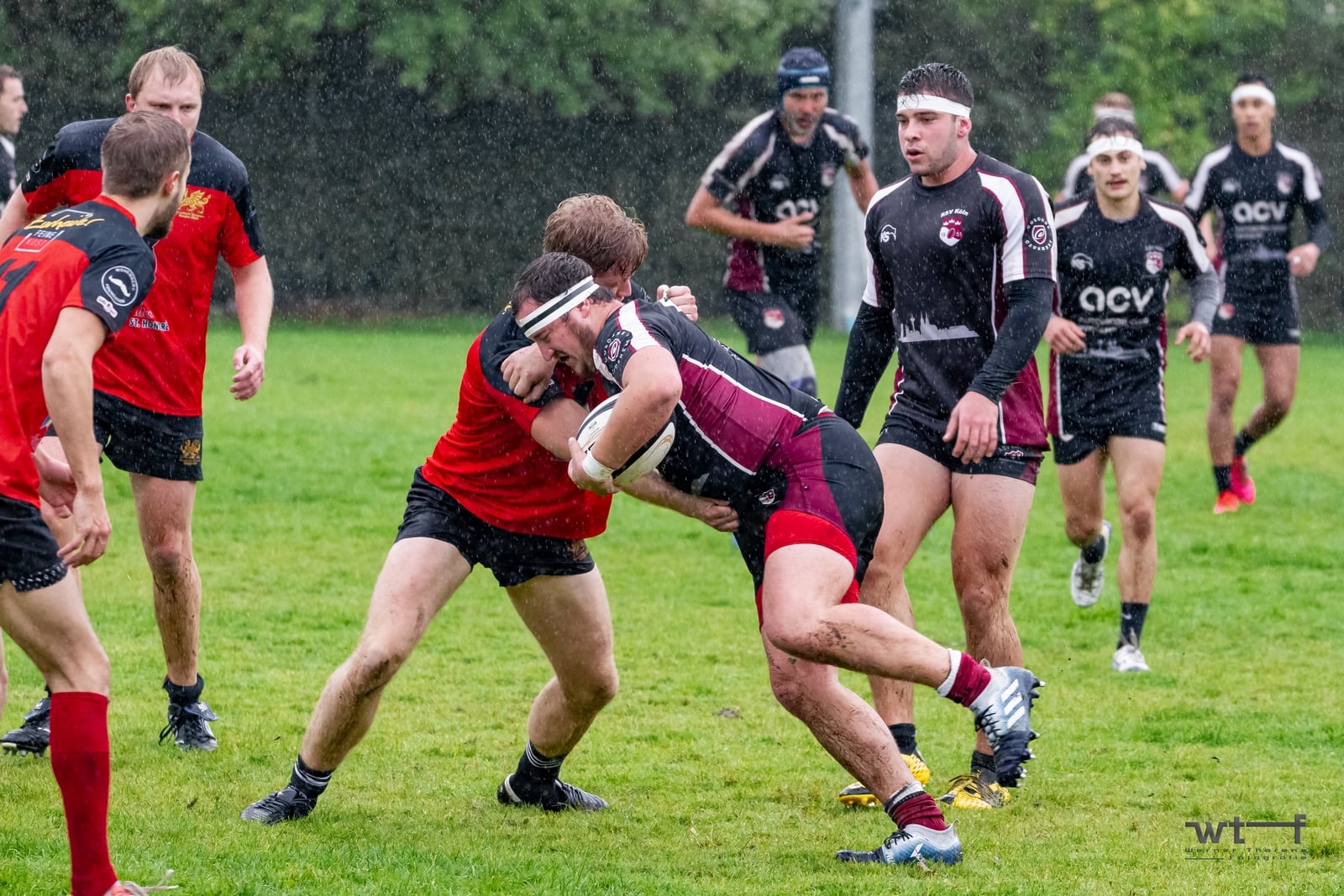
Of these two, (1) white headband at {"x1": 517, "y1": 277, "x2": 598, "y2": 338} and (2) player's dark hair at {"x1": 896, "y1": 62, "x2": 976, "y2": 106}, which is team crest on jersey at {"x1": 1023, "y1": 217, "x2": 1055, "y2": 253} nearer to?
(2) player's dark hair at {"x1": 896, "y1": 62, "x2": 976, "y2": 106}

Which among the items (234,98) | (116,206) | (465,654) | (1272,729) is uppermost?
(234,98)

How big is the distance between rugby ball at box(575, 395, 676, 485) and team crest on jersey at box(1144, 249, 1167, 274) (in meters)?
3.88

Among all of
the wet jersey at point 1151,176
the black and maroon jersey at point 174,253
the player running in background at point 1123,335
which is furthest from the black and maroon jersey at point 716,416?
the wet jersey at point 1151,176

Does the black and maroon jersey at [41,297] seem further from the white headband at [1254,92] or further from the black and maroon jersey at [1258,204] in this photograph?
the white headband at [1254,92]

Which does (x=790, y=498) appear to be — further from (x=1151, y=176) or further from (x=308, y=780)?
(x=1151, y=176)

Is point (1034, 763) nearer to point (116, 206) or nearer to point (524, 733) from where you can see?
point (524, 733)

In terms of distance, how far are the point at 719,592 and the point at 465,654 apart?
6.54ft

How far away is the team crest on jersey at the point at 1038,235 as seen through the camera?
5.90m

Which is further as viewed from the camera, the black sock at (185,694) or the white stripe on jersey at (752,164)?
the white stripe on jersey at (752,164)

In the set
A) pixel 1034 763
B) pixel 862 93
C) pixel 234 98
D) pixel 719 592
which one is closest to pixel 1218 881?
pixel 1034 763

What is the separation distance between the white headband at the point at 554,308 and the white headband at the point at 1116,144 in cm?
387

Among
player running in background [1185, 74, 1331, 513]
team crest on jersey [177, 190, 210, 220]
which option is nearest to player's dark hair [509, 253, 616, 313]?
team crest on jersey [177, 190, 210, 220]

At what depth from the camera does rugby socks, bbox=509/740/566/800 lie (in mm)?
5660

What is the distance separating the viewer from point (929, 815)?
4.94m
